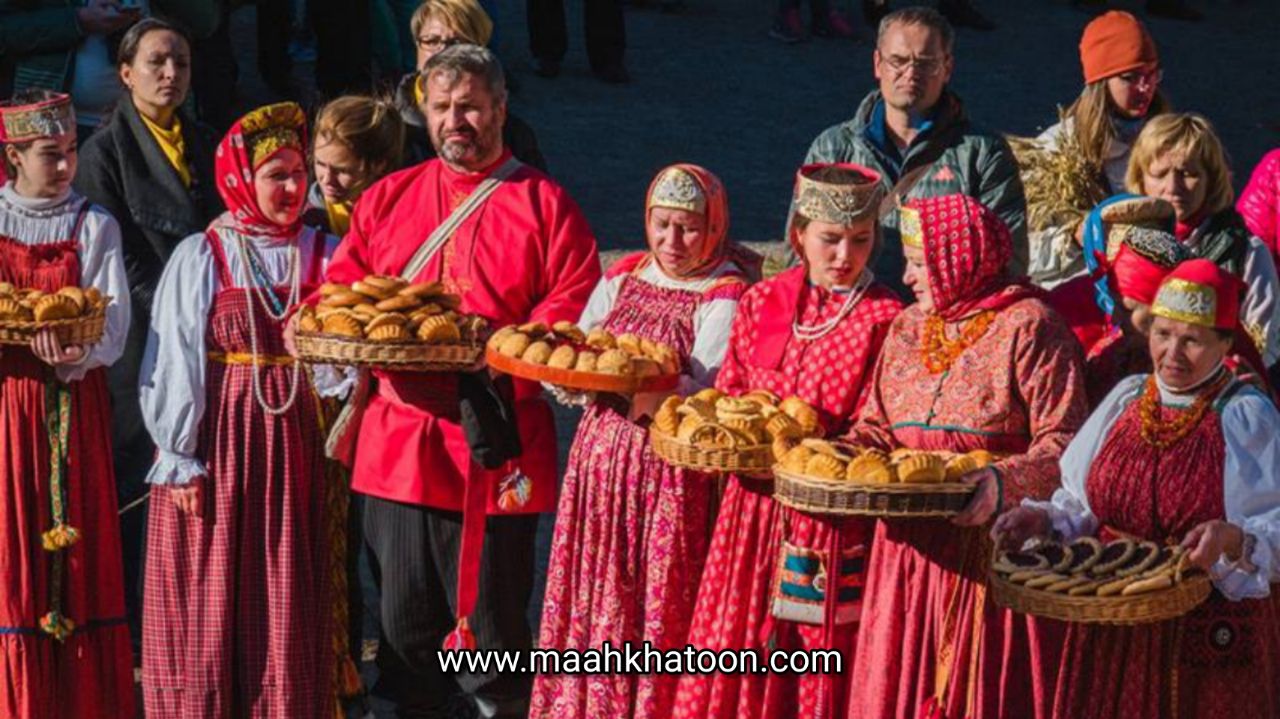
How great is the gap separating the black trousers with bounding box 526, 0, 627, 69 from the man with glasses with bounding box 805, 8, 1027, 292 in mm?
7093

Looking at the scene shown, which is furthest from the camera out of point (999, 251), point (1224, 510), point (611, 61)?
point (611, 61)

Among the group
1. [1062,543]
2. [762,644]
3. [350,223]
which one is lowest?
[762,644]

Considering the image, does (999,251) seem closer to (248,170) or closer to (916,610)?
(916,610)

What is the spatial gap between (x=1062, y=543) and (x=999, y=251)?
81cm

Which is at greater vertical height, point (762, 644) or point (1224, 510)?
point (1224, 510)

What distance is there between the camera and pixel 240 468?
740 centimetres

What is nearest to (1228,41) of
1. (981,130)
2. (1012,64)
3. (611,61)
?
(1012,64)

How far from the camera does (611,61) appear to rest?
1534 centimetres

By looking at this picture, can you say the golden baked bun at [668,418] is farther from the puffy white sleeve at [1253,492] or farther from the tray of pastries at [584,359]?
the puffy white sleeve at [1253,492]

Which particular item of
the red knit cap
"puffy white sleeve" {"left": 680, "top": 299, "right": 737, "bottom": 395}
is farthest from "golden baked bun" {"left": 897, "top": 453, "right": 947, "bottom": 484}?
the red knit cap

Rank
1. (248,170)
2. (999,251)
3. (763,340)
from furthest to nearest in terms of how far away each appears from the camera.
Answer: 1. (248,170)
2. (763,340)
3. (999,251)

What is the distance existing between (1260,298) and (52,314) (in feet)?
11.8

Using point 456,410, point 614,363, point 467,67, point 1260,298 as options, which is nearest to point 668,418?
point 614,363

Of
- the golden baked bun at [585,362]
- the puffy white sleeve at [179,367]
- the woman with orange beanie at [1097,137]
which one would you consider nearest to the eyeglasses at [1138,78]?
the woman with orange beanie at [1097,137]
